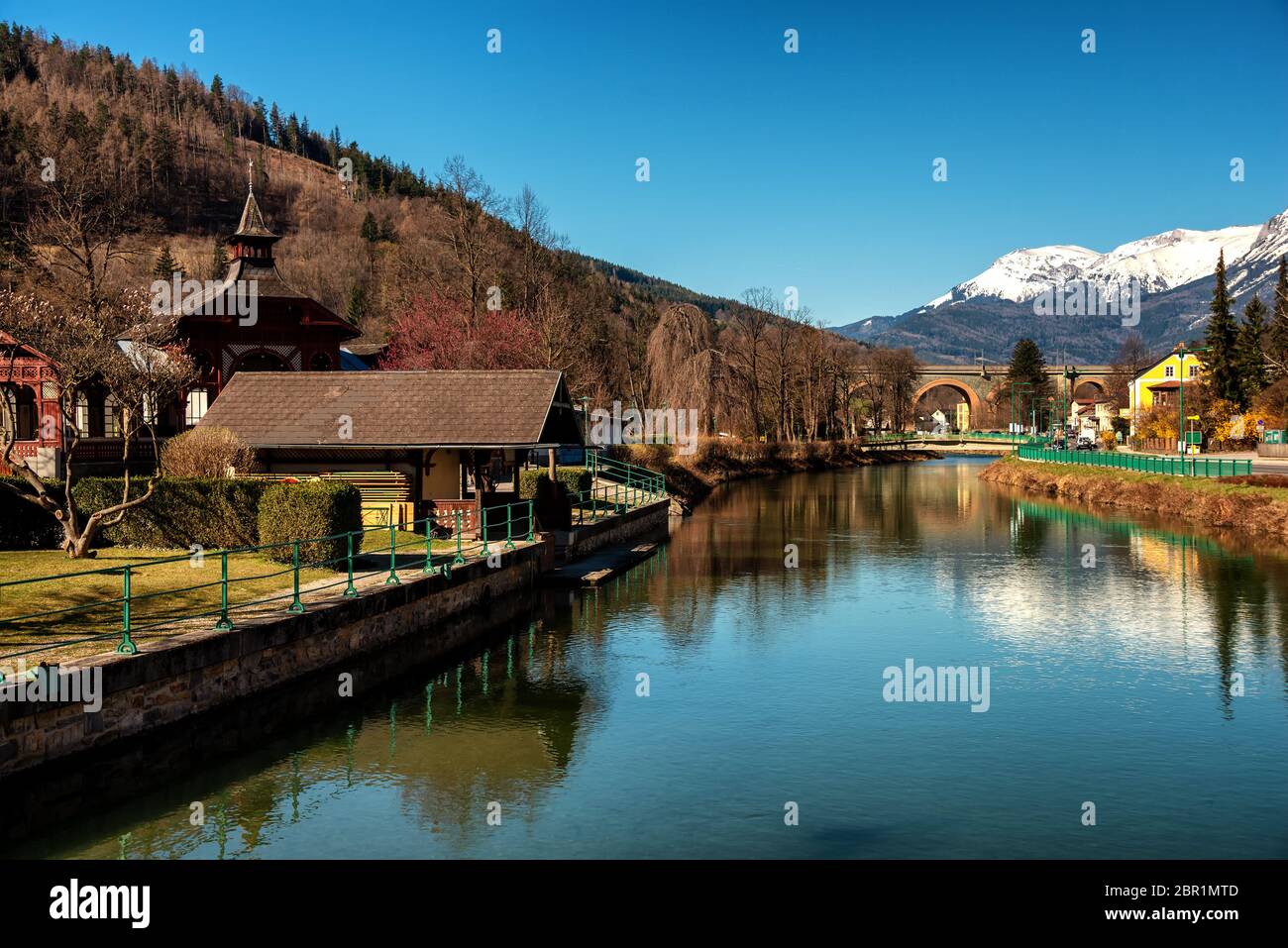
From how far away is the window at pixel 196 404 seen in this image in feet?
139

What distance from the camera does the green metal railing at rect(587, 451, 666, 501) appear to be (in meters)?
48.4

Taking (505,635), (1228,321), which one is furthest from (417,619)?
(1228,321)

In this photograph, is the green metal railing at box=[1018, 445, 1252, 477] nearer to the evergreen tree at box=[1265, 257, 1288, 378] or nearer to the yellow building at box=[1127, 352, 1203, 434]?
the evergreen tree at box=[1265, 257, 1288, 378]

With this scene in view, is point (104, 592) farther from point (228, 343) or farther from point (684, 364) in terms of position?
point (684, 364)

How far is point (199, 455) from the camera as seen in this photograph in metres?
24.6

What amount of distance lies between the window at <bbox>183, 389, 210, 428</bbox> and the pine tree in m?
65.9

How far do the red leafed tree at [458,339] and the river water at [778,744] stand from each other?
26.4 metres

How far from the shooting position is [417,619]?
1980 centimetres

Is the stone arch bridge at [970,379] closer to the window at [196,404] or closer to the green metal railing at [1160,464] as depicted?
the green metal railing at [1160,464]

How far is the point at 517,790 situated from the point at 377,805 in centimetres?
164

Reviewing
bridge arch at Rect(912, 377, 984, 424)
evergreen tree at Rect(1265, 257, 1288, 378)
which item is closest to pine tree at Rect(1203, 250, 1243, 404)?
evergreen tree at Rect(1265, 257, 1288, 378)

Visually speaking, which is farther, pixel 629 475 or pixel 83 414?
pixel 629 475

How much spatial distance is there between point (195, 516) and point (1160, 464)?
1759 inches

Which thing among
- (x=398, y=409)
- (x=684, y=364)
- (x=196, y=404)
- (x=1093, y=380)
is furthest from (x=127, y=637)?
(x=1093, y=380)
